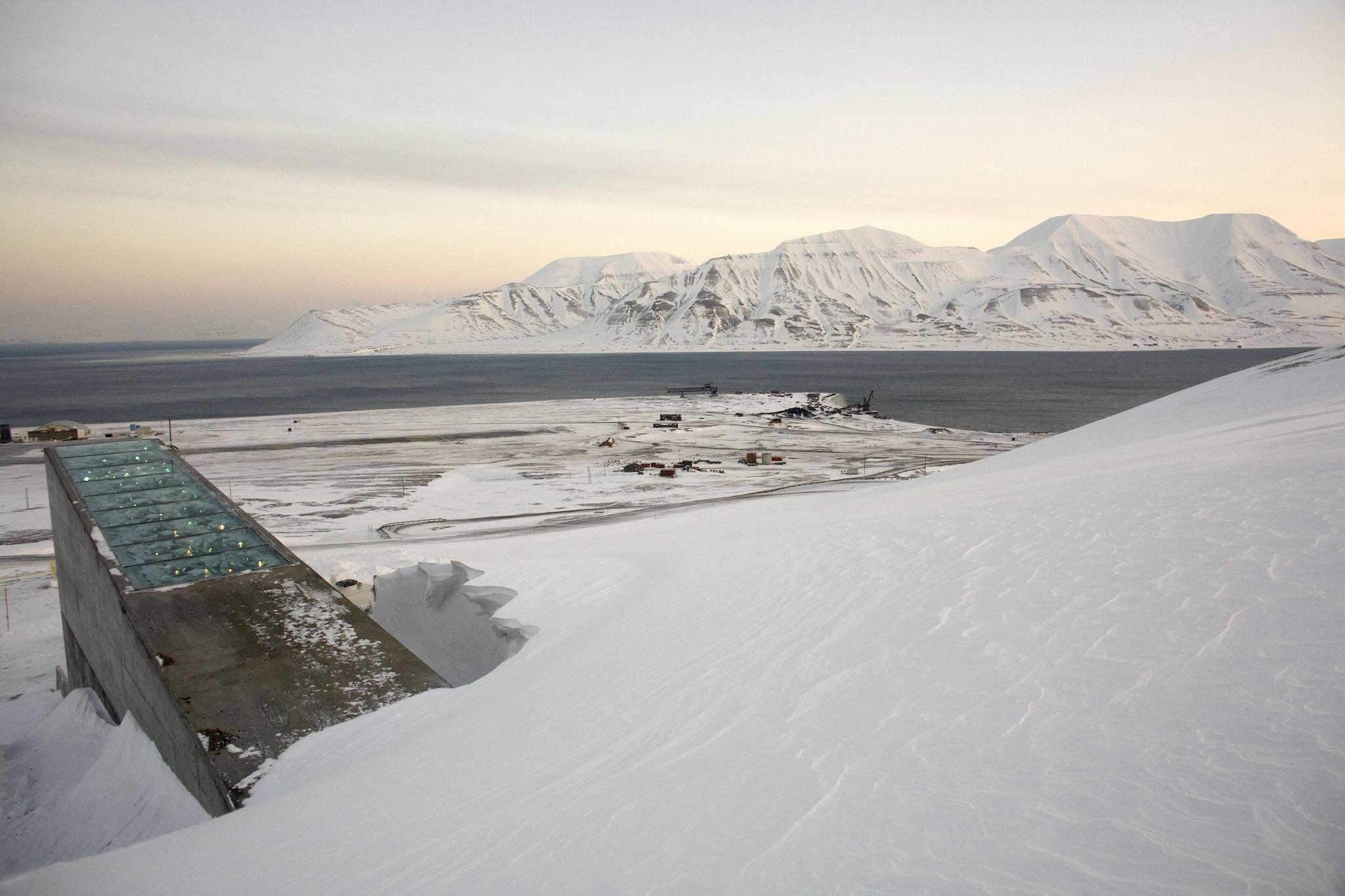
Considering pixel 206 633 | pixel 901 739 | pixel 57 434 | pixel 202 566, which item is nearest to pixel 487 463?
pixel 202 566

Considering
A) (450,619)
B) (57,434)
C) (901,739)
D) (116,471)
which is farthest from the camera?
(57,434)

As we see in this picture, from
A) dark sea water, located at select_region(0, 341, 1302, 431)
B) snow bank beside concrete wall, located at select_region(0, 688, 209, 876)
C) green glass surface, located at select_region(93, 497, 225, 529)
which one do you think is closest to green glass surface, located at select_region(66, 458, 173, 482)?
green glass surface, located at select_region(93, 497, 225, 529)

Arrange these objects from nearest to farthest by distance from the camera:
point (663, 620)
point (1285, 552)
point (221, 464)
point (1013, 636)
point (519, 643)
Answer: point (1013, 636) < point (1285, 552) < point (663, 620) < point (519, 643) < point (221, 464)

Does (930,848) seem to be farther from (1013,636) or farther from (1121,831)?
(1013,636)

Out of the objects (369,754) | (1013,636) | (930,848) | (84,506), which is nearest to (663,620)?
(369,754)

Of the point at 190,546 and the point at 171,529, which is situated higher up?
the point at 171,529

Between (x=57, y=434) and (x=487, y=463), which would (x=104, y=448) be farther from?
(x=57, y=434)
